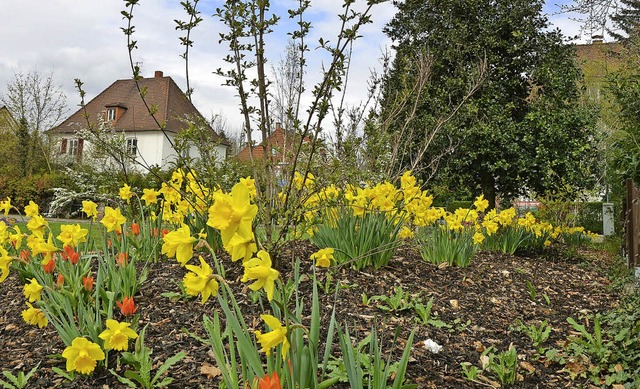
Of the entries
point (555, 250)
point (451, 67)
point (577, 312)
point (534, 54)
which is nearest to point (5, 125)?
point (451, 67)

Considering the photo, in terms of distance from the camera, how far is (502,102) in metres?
9.97

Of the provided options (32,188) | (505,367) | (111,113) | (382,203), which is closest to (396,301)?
(505,367)

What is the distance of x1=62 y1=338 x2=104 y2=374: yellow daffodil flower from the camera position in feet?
6.21

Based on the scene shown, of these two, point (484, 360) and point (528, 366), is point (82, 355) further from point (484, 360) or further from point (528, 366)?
point (528, 366)

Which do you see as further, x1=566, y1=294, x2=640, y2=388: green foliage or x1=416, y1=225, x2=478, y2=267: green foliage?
x1=416, y1=225, x2=478, y2=267: green foliage

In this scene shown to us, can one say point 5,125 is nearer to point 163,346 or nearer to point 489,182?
point 489,182

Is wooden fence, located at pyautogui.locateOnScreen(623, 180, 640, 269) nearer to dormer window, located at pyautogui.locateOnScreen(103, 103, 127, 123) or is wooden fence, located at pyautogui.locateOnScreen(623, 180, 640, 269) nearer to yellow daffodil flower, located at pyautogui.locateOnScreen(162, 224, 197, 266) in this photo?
yellow daffodil flower, located at pyautogui.locateOnScreen(162, 224, 197, 266)

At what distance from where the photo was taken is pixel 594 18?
6.72 meters

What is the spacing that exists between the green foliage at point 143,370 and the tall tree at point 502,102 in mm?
7826

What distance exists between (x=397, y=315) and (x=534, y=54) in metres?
8.95

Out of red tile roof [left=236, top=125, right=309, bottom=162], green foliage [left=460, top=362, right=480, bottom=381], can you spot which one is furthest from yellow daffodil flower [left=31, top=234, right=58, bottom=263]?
green foliage [left=460, top=362, right=480, bottom=381]

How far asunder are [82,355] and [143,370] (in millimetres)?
233

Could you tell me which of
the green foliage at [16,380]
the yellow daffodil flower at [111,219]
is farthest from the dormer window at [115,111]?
the green foliage at [16,380]

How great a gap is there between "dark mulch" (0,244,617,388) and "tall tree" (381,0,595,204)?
566 centimetres
